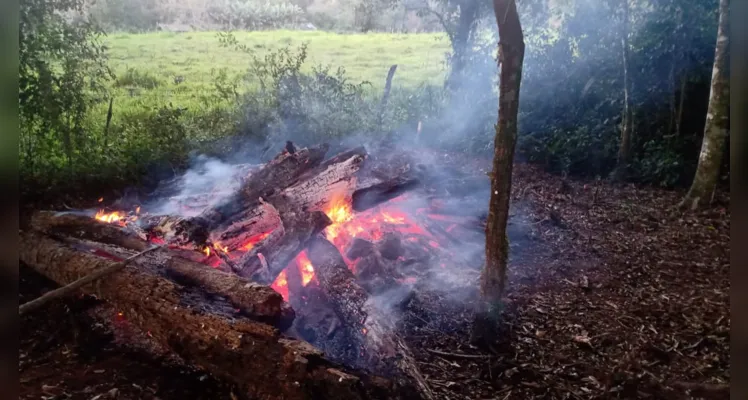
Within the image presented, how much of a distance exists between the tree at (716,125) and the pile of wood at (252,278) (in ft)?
12.3

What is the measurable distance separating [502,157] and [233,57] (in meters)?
7.03

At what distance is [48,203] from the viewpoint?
539cm

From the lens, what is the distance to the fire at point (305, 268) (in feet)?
13.5

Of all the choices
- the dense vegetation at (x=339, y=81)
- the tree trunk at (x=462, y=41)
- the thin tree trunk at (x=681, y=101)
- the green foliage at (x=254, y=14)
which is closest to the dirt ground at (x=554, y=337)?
the dense vegetation at (x=339, y=81)

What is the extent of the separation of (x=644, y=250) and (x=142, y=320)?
5.00 meters

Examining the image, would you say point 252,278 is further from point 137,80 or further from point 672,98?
point 672,98

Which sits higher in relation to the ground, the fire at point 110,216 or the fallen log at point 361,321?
the fire at point 110,216

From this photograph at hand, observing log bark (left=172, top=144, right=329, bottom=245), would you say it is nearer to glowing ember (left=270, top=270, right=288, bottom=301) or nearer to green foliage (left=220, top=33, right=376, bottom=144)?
glowing ember (left=270, top=270, right=288, bottom=301)

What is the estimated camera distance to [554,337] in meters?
3.46

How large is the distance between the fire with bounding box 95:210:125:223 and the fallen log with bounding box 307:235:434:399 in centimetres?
243

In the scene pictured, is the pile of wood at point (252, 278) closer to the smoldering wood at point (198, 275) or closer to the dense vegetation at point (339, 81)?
the smoldering wood at point (198, 275)

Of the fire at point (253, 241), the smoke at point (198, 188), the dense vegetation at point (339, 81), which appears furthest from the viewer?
the dense vegetation at point (339, 81)

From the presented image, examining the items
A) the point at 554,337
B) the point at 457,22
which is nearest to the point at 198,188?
the point at 554,337

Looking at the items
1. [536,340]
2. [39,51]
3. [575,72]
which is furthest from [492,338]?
[575,72]
